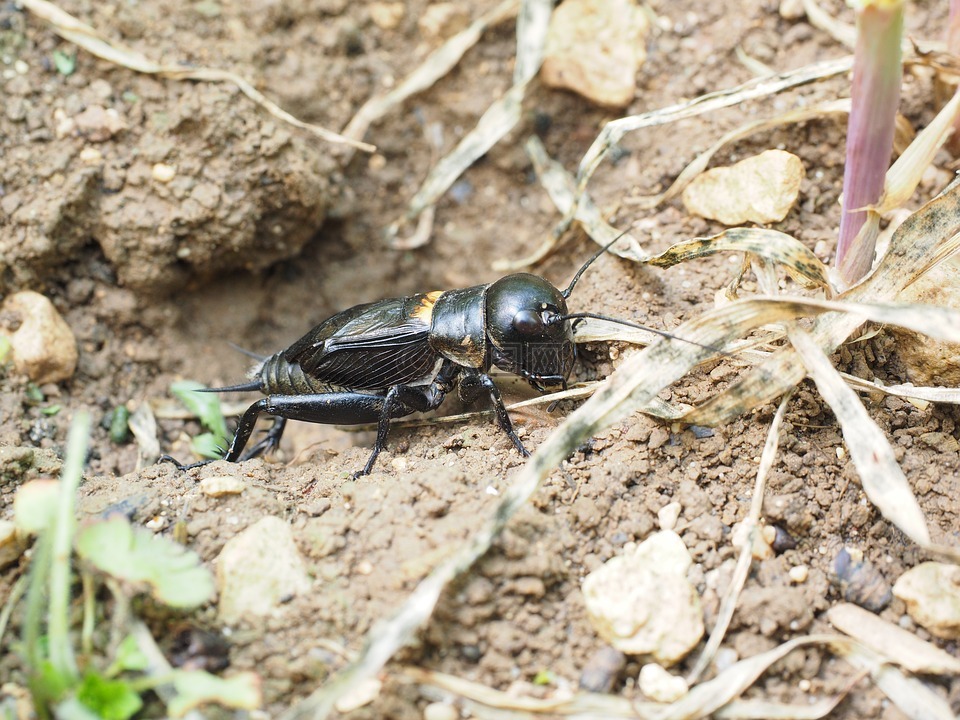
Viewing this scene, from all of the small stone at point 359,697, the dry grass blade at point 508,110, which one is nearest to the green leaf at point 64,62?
the dry grass blade at point 508,110

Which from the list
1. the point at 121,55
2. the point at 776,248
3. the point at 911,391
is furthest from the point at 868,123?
the point at 121,55

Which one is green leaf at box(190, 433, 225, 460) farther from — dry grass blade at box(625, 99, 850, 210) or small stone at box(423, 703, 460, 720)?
dry grass blade at box(625, 99, 850, 210)

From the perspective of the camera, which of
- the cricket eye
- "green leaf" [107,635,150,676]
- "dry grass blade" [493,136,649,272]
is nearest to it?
"green leaf" [107,635,150,676]

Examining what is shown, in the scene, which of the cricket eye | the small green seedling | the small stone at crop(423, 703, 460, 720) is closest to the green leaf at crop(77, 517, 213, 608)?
the small green seedling

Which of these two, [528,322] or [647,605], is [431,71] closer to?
[528,322]

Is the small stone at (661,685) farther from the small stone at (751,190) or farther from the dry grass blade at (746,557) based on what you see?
the small stone at (751,190)

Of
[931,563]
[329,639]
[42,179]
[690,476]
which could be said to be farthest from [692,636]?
[42,179]

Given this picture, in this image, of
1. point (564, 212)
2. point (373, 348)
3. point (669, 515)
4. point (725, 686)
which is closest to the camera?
point (725, 686)
